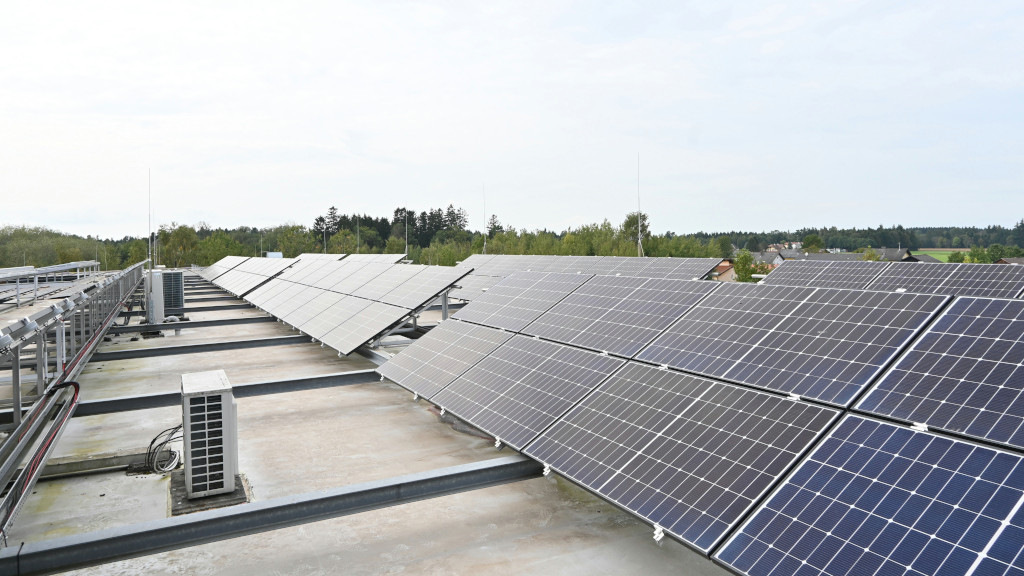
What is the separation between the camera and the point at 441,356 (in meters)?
16.5

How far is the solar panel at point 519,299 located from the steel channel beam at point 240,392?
3579mm

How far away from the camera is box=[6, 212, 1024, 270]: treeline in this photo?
96.1 meters

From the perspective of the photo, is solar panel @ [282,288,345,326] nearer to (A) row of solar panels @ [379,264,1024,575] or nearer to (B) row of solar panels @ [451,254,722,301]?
(B) row of solar panels @ [451,254,722,301]


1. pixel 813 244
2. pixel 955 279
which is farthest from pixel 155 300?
pixel 813 244

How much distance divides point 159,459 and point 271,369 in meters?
10.8

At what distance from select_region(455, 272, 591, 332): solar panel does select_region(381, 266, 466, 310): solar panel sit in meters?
3.69

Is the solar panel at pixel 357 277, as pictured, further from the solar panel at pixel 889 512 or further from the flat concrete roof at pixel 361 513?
the solar panel at pixel 889 512

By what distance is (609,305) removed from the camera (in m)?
15.1

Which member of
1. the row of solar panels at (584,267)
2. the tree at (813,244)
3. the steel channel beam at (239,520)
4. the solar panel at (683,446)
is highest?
the tree at (813,244)

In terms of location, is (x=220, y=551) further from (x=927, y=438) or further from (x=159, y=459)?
(x=927, y=438)

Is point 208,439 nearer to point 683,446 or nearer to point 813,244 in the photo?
point 683,446

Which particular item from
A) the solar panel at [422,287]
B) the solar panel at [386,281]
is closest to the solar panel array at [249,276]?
the solar panel at [386,281]

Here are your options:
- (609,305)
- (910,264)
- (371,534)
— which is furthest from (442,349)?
(910,264)

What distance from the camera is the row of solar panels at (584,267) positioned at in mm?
33281
